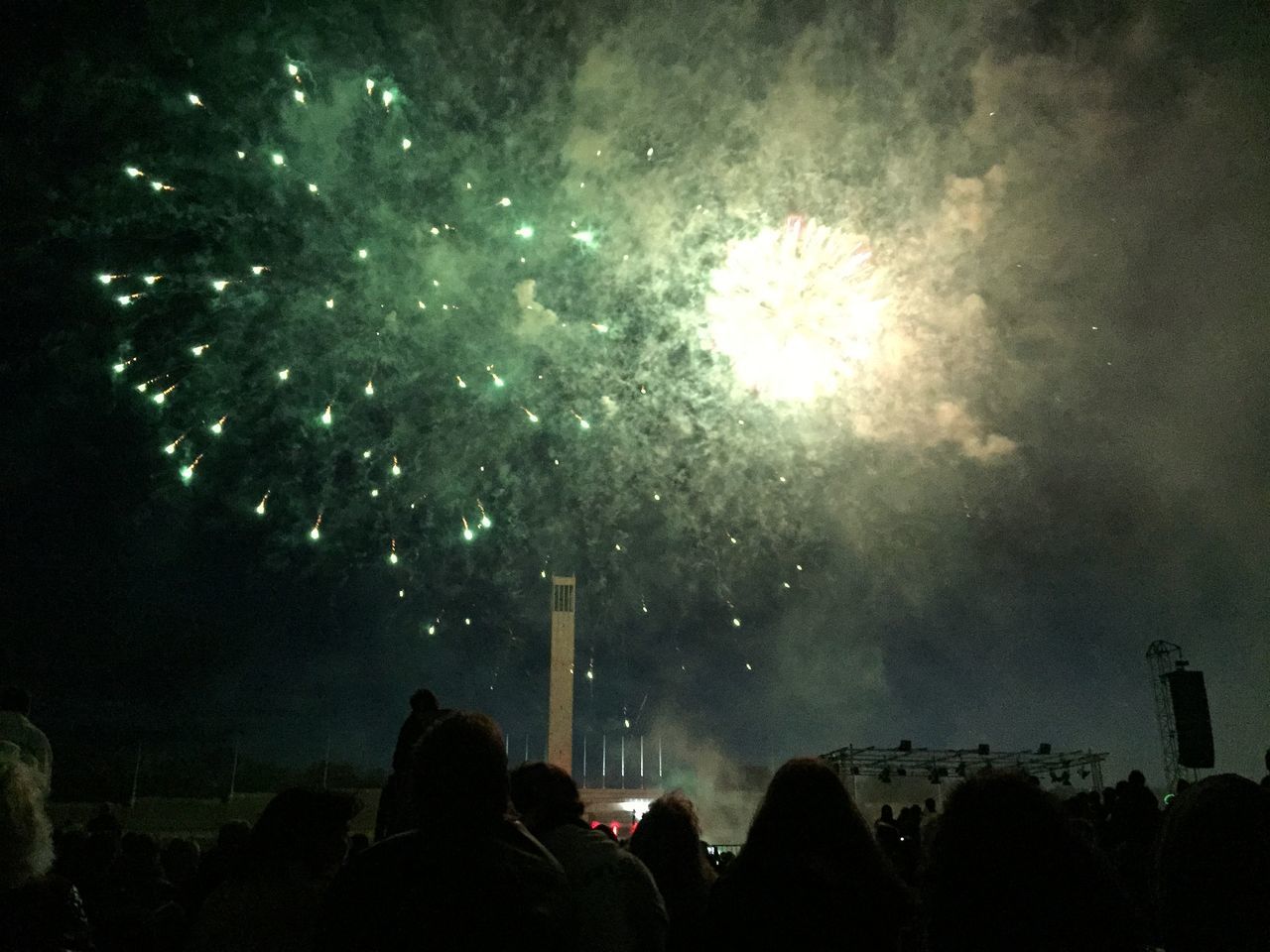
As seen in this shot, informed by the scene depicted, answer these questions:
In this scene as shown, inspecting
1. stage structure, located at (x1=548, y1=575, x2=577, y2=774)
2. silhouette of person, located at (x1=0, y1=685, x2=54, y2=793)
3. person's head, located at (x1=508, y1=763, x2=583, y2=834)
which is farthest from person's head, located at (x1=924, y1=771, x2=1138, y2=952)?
stage structure, located at (x1=548, y1=575, x2=577, y2=774)

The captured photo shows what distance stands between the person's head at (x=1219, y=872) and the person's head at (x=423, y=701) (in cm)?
343

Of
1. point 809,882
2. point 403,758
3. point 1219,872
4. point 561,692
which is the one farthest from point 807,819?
point 561,692

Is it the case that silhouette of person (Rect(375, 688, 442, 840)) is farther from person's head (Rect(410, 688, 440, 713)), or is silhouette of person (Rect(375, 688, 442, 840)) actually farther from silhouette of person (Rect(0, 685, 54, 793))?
silhouette of person (Rect(0, 685, 54, 793))

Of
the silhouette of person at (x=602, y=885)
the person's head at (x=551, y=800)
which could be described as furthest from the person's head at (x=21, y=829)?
the silhouette of person at (x=602, y=885)

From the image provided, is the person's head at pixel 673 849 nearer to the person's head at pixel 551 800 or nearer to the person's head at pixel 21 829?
the person's head at pixel 551 800

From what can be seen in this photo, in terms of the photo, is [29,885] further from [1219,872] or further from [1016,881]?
[1219,872]

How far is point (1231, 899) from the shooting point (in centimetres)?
296

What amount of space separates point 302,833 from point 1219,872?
316cm

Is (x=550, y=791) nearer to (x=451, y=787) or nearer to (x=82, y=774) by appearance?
(x=451, y=787)

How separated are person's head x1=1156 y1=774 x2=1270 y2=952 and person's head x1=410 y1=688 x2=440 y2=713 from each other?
3426 mm

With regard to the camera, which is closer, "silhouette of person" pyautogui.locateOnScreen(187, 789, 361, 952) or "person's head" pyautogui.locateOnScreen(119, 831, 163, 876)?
"silhouette of person" pyautogui.locateOnScreen(187, 789, 361, 952)

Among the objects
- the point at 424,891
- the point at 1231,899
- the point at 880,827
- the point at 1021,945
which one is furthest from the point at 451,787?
the point at 880,827

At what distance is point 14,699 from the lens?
6.18 m

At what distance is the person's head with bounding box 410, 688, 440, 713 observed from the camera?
478cm
